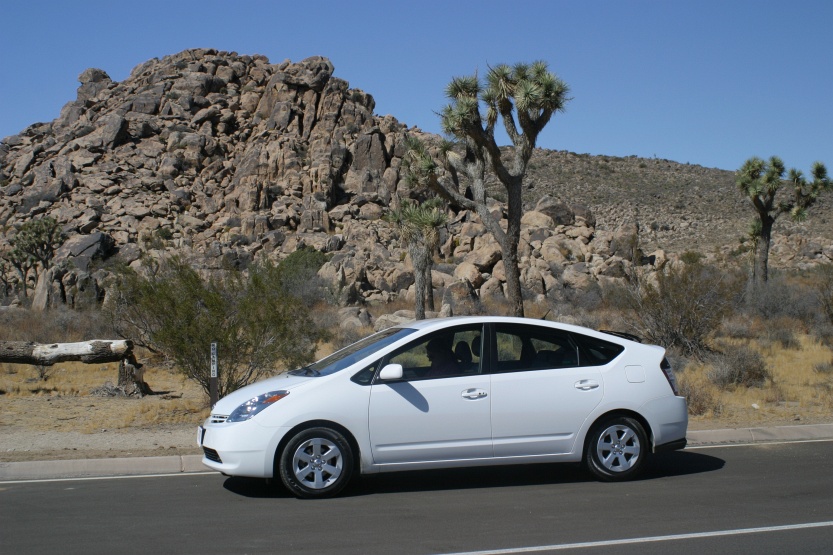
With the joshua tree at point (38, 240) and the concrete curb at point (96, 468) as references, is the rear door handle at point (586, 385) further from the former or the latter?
the joshua tree at point (38, 240)

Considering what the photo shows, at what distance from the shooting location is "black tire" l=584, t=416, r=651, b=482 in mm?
8500

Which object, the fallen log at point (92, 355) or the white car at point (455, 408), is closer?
the white car at point (455, 408)

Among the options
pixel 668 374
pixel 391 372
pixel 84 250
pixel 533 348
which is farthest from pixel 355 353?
pixel 84 250

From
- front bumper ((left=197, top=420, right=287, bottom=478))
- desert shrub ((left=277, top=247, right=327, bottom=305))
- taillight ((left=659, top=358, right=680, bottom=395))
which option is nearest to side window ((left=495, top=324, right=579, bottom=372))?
taillight ((left=659, top=358, right=680, bottom=395))

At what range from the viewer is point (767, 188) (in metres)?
34.6

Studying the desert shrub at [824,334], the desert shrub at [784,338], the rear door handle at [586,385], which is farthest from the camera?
the desert shrub at [824,334]

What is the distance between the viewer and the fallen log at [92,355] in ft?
54.0

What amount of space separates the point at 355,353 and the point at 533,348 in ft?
6.12

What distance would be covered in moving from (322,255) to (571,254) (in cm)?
1599

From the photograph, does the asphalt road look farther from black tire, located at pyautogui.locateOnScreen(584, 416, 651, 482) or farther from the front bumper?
the front bumper

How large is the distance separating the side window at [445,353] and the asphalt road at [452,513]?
3.99ft

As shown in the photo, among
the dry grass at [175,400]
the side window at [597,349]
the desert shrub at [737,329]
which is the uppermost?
the desert shrub at [737,329]

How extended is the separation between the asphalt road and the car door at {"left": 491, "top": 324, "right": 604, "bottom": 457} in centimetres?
52

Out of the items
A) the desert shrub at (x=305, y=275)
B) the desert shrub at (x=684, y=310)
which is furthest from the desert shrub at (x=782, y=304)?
the desert shrub at (x=305, y=275)
